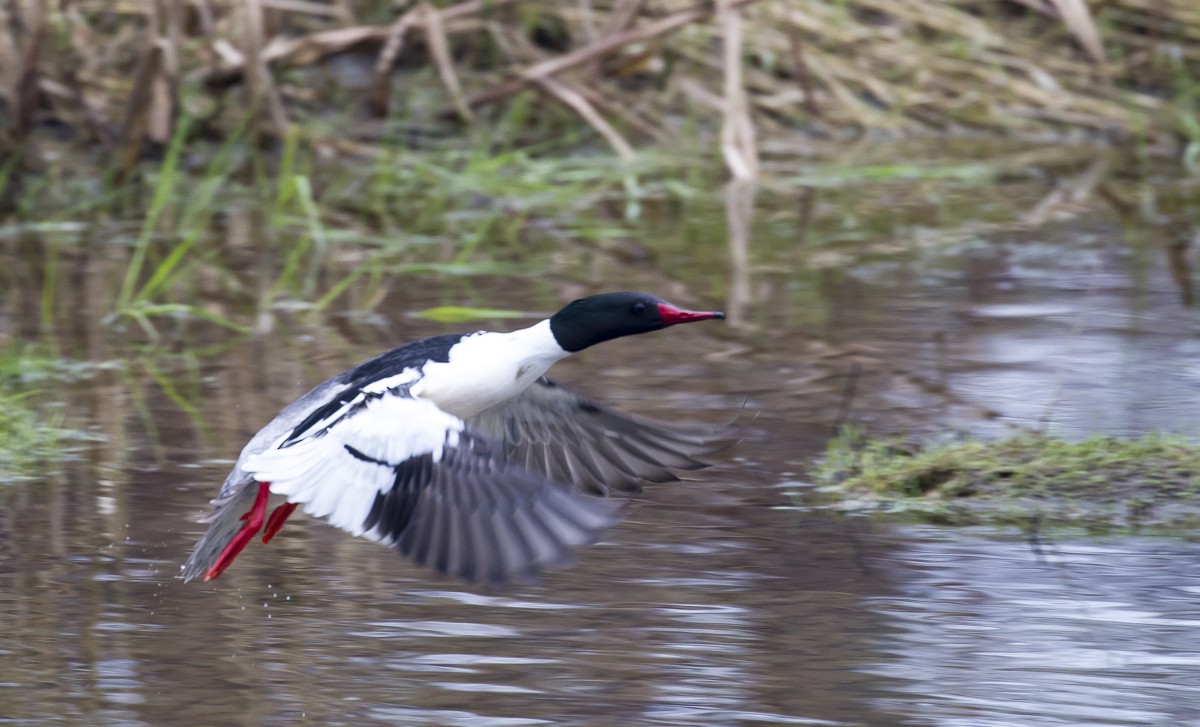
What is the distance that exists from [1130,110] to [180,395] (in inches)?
283

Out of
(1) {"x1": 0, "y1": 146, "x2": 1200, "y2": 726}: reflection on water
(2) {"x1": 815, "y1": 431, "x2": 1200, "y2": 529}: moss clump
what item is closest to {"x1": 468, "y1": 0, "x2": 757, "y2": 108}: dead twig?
(1) {"x1": 0, "y1": 146, "x2": 1200, "y2": 726}: reflection on water

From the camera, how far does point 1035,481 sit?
4.71m

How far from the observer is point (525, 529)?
146 inches

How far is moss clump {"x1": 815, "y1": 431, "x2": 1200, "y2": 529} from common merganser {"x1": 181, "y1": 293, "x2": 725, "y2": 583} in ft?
1.56

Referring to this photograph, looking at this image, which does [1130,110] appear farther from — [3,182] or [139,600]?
[139,600]

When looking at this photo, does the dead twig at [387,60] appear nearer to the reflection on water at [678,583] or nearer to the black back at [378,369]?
the reflection on water at [678,583]

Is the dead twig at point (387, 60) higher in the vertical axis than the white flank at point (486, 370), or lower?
higher

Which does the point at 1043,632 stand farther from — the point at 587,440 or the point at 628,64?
the point at 628,64

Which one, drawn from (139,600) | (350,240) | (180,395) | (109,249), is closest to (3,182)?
(109,249)

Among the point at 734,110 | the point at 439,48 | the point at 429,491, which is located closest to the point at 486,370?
the point at 429,491

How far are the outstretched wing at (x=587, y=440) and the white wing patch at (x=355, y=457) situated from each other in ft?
2.18

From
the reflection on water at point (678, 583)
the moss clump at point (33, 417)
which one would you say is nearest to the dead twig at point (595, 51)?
the reflection on water at point (678, 583)

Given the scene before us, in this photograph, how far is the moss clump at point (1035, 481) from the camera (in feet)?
14.9

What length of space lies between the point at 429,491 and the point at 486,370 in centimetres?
60
